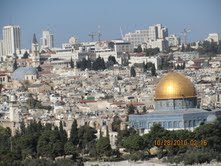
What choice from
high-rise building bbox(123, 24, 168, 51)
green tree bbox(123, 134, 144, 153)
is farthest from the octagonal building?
high-rise building bbox(123, 24, 168, 51)

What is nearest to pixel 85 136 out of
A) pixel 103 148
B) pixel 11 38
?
pixel 103 148

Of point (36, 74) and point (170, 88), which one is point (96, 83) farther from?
point (170, 88)

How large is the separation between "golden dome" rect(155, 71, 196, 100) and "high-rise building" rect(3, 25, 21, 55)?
92.9 m

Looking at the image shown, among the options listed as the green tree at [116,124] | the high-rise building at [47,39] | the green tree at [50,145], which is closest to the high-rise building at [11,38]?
the high-rise building at [47,39]

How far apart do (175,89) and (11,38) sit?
9535 cm

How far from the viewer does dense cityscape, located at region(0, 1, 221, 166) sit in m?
45.1

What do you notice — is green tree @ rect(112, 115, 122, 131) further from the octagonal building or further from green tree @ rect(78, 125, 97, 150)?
green tree @ rect(78, 125, 97, 150)

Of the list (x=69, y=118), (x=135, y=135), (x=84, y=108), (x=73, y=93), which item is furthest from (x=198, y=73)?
(x=135, y=135)

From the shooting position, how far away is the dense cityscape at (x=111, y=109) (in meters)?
45.1

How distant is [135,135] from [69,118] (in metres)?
11.0

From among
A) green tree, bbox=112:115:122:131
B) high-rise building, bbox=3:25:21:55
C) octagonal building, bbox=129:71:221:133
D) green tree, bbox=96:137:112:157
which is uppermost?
high-rise building, bbox=3:25:21:55

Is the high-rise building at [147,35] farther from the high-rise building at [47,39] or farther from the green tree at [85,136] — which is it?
the green tree at [85,136]

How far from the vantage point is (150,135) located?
46.1 meters

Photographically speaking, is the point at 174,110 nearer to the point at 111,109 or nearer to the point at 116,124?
the point at 116,124
